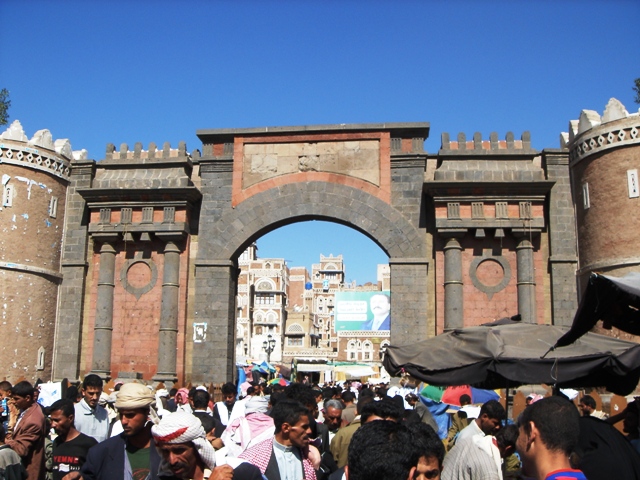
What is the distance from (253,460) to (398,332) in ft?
Answer: 49.7

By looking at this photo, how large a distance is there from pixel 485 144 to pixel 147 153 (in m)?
10.3

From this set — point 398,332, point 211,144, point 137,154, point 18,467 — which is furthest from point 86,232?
point 18,467

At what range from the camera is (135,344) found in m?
21.5

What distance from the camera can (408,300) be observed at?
2038cm

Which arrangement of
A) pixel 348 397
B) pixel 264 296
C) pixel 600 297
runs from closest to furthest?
pixel 600 297 < pixel 348 397 < pixel 264 296

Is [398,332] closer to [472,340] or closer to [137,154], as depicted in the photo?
[137,154]

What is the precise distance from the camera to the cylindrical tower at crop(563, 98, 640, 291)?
18547mm

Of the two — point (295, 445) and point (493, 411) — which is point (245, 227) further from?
point (295, 445)

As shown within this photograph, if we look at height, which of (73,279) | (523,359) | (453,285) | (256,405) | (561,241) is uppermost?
(561,241)

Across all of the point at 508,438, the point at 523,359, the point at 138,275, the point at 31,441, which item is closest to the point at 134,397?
the point at 31,441

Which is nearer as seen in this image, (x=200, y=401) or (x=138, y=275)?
(x=200, y=401)

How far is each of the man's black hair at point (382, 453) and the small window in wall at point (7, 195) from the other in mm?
19623

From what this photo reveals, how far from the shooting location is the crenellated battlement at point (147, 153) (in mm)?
22328

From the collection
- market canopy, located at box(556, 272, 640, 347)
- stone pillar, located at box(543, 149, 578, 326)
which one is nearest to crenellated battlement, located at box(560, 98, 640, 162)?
stone pillar, located at box(543, 149, 578, 326)
